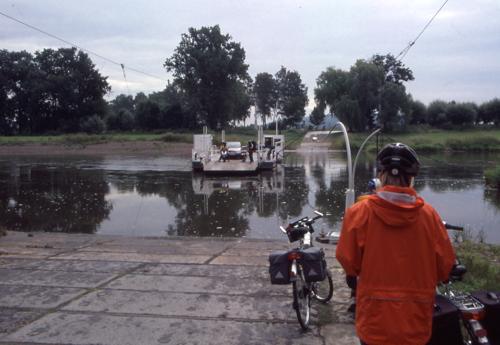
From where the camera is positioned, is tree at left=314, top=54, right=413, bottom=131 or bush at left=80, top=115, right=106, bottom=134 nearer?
tree at left=314, top=54, right=413, bottom=131

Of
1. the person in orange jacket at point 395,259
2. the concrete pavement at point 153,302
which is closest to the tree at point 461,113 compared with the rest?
the concrete pavement at point 153,302

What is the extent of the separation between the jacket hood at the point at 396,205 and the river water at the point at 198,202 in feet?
26.9

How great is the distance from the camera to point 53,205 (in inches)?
687

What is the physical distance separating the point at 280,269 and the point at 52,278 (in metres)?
3.19

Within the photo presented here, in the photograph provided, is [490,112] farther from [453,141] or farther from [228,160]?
[228,160]

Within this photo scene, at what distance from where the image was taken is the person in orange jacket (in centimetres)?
252

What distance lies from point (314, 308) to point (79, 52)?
8448 centimetres

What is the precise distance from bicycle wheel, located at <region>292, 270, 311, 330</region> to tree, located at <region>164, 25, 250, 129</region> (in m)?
73.1

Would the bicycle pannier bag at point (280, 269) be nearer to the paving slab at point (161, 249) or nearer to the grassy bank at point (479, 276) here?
the grassy bank at point (479, 276)

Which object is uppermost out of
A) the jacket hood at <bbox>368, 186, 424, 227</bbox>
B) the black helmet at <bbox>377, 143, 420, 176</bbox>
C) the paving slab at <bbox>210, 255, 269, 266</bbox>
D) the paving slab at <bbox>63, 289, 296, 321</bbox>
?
the black helmet at <bbox>377, 143, 420, 176</bbox>

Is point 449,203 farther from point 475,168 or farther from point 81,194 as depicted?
point 475,168

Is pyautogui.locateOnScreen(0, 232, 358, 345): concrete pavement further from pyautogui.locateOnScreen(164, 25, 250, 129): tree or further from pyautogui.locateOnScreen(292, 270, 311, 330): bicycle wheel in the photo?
pyautogui.locateOnScreen(164, 25, 250, 129): tree

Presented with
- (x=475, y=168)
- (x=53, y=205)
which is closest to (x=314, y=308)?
(x=53, y=205)

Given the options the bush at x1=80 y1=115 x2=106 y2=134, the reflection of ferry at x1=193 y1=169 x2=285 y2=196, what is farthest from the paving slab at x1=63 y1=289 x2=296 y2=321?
the bush at x1=80 y1=115 x2=106 y2=134
